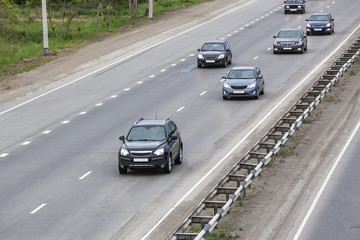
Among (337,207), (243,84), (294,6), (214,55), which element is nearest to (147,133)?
(337,207)

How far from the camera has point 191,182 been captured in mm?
25281

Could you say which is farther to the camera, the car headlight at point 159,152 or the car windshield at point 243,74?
the car windshield at point 243,74

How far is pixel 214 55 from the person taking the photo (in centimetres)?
4881

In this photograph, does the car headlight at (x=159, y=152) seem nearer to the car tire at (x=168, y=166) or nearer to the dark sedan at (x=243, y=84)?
the car tire at (x=168, y=166)

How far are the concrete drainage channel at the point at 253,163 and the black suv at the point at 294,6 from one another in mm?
26157

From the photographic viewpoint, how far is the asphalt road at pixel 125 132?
21.9m

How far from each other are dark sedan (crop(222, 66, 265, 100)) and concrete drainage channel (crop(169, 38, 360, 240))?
2544 millimetres

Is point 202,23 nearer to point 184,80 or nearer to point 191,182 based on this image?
point 184,80

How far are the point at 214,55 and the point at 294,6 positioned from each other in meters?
26.0

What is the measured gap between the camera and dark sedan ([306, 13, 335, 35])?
60.3 m

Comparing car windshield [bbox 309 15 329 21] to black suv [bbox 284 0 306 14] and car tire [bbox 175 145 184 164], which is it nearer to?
black suv [bbox 284 0 306 14]

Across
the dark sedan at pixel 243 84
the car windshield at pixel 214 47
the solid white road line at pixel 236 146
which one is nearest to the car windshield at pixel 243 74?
the dark sedan at pixel 243 84

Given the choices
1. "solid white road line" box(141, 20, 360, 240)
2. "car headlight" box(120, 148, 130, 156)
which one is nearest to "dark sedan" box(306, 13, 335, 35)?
"solid white road line" box(141, 20, 360, 240)

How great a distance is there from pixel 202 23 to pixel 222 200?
1835 inches
